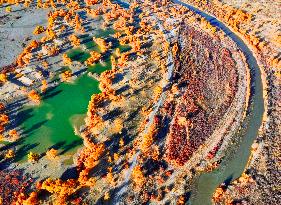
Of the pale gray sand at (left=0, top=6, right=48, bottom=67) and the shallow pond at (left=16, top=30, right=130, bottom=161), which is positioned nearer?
the shallow pond at (left=16, top=30, right=130, bottom=161)

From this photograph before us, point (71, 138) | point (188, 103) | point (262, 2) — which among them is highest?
point (262, 2)

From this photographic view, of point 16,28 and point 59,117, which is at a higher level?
point 16,28

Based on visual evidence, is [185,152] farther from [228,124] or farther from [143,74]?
[143,74]

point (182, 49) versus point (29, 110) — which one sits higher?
point (182, 49)

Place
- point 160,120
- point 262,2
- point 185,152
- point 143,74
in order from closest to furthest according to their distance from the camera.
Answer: point 185,152 < point 160,120 < point 143,74 < point 262,2

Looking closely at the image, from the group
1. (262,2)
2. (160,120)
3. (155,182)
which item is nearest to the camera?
(155,182)

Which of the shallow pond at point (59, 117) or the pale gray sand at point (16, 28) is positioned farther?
the pale gray sand at point (16, 28)

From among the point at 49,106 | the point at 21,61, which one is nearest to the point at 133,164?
the point at 49,106

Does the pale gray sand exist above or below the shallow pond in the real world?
above

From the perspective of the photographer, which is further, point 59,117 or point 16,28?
point 16,28

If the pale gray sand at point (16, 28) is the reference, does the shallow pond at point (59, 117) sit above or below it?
below

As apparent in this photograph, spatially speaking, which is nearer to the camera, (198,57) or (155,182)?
(155,182)
